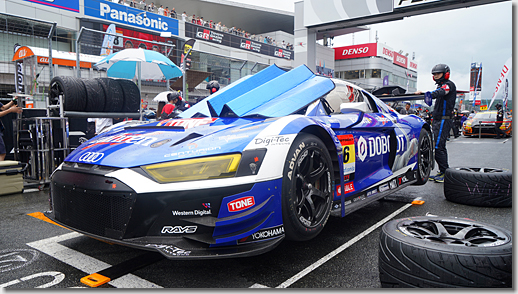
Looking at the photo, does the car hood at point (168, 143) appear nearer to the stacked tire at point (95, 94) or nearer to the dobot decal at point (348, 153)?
the dobot decal at point (348, 153)

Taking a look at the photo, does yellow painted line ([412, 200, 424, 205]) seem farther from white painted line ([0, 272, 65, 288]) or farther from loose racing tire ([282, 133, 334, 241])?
white painted line ([0, 272, 65, 288])

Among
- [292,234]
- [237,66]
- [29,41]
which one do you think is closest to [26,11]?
[29,41]

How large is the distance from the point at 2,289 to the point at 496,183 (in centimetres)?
456

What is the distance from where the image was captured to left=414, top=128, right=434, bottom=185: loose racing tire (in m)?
4.65

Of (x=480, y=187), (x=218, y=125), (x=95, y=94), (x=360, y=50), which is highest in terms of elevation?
(x=360, y=50)

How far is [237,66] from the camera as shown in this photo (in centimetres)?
1095

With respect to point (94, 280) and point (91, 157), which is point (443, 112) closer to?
point (91, 157)

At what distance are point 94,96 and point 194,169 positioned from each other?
506 cm

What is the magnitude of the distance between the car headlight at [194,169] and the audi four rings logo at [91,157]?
0.41 meters

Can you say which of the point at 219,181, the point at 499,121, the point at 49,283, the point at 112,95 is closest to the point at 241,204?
the point at 219,181

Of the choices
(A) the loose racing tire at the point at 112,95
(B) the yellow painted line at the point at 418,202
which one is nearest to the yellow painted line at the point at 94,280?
(B) the yellow painted line at the point at 418,202

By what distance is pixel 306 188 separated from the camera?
2.56 meters

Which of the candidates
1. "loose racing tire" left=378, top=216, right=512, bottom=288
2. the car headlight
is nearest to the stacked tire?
the car headlight

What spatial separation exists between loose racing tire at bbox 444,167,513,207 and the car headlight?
126 inches
